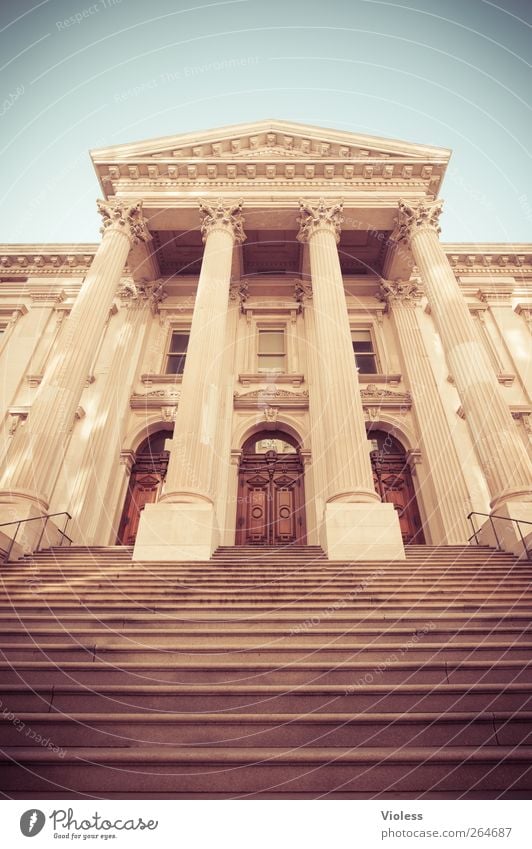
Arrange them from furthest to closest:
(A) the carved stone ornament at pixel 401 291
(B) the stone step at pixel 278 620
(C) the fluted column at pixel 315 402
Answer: (A) the carved stone ornament at pixel 401 291
(C) the fluted column at pixel 315 402
(B) the stone step at pixel 278 620

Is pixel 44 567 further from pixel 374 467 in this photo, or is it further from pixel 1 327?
pixel 1 327

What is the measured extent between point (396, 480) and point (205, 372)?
7200 millimetres

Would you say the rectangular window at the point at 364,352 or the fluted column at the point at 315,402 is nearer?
the fluted column at the point at 315,402

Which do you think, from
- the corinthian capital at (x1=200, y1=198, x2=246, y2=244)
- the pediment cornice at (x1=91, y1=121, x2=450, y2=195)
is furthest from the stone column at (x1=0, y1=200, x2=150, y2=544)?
the corinthian capital at (x1=200, y1=198, x2=246, y2=244)

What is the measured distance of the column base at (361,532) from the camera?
796cm

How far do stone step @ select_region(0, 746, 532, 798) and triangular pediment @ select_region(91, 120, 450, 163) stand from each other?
A: 619 inches

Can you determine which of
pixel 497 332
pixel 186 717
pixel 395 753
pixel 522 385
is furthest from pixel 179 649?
pixel 497 332

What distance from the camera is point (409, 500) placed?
13570 millimetres

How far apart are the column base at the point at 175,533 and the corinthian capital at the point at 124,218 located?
9.19 meters

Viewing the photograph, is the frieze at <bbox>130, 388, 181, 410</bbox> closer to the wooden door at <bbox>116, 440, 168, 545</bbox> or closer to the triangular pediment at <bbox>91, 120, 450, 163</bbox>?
the wooden door at <bbox>116, 440, 168, 545</bbox>

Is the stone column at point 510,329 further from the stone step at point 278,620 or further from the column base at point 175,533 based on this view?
the column base at point 175,533

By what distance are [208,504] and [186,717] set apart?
5.29 metres

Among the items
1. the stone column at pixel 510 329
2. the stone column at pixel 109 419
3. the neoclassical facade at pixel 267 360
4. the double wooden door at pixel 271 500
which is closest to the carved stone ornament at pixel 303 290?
the neoclassical facade at pixel 267 360

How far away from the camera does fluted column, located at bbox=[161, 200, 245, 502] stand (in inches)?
360
